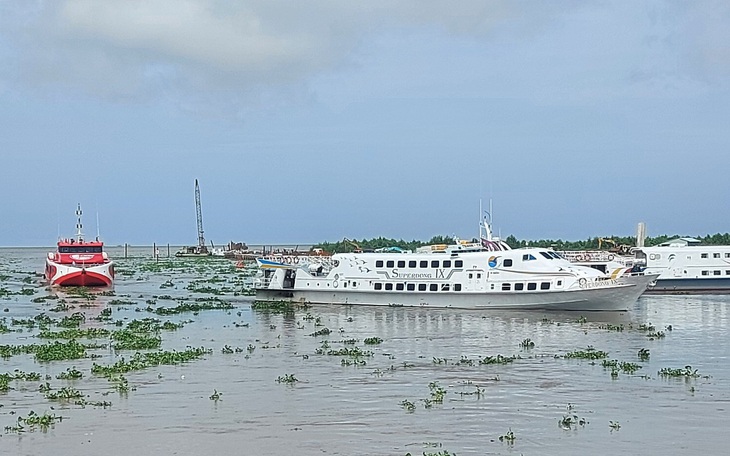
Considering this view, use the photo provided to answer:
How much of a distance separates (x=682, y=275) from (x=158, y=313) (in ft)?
116

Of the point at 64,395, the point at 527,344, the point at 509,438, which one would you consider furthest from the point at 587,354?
the point at 64,395

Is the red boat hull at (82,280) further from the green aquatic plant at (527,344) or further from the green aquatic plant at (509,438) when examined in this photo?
the green aquatic plant at (509,438)

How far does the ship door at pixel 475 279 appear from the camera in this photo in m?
45.4

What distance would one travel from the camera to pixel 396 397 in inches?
871

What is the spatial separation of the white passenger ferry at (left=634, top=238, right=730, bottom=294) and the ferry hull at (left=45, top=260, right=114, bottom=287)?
39660 millimetres

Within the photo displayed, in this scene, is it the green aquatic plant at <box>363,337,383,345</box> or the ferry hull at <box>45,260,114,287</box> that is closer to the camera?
the green aquatic plant at <box>363,337,383,345</box>

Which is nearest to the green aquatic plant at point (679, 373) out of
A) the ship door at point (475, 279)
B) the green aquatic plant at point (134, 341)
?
the green aquatic plant at point (134, 341)

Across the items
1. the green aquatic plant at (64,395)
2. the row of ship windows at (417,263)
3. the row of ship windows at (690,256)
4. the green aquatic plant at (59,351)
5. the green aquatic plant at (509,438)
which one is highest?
the row of ship windows at (417,263)

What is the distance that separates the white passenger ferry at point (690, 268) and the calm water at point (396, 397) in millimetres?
21441

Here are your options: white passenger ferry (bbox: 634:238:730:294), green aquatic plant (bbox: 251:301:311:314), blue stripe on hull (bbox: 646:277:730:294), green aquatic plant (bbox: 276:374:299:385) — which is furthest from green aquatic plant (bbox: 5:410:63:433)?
blue stripe on hull (bbox: 646:277:730:294)

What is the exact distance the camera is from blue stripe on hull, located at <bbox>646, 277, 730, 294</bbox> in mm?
58438

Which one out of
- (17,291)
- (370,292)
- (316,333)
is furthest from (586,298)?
(17,291)

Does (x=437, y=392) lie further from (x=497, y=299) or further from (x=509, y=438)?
(x=497, y=299)

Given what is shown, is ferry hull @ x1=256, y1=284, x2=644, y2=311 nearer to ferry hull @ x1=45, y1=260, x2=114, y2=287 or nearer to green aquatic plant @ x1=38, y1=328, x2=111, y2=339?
green aquatic plant @ x1=38, y1=328, x2=111, y2=339
